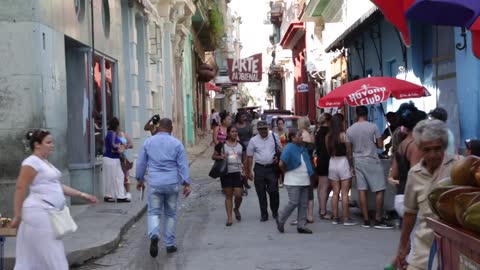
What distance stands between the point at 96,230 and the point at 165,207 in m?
1.49

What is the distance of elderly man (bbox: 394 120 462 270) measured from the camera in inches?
188

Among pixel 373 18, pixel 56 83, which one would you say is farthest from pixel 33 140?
pixel 373 18

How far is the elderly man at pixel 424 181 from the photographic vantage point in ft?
15.7

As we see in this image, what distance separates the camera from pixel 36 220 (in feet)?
20.2

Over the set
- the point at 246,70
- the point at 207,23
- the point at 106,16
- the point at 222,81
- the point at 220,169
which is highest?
the point at 207,23

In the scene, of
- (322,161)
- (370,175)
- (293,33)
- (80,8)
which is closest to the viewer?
(370,175)

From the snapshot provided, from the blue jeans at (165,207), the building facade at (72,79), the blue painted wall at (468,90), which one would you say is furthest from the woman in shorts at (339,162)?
the building facade at (72,79)

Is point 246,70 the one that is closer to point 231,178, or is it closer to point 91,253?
point 231,178

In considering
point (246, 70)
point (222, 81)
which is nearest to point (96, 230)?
point (246, 70)

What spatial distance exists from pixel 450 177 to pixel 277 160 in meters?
7.13

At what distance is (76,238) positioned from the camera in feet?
31.1

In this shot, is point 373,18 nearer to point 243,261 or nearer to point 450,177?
point 243,261

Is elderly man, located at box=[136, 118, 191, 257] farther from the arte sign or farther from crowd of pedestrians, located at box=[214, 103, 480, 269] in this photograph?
the arte sign

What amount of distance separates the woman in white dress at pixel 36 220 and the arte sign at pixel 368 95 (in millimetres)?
6150
